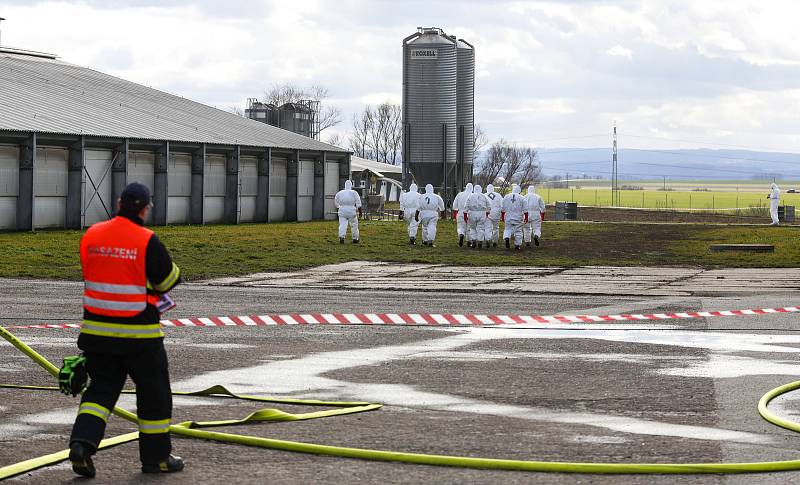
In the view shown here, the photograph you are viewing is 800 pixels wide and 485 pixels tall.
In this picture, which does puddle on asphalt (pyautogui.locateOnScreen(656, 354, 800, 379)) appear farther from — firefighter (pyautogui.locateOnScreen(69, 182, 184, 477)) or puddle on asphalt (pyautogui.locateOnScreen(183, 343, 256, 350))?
firefighter (pyautogui.locateOnScreen(69, 182, 184, 477))

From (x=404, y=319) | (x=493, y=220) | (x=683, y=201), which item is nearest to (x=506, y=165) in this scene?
(x=683, y=201)

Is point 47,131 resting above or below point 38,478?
above

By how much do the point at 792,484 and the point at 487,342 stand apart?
701 centimetres

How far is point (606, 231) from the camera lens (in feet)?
158

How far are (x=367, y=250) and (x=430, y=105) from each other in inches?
951

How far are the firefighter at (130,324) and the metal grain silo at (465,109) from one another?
4981 cm

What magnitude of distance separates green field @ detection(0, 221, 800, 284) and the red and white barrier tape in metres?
7.82

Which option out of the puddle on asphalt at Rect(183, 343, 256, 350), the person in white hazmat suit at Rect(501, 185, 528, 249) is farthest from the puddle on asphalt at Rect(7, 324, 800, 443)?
the person in white hazmat suit at Rect(501, 185, 528, 249)

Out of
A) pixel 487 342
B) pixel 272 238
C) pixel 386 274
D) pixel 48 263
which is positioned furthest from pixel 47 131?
pixel 487 342

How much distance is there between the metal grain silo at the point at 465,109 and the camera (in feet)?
188

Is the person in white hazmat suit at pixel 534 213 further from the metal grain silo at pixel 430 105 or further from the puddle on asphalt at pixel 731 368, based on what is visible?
the puddle on asphalt at pixel 731 368

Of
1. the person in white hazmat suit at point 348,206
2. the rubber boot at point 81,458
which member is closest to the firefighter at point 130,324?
the rubber boot at point 81,458

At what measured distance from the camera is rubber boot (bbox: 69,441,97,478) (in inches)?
286

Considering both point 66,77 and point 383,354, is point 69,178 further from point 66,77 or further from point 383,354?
point 383,354
